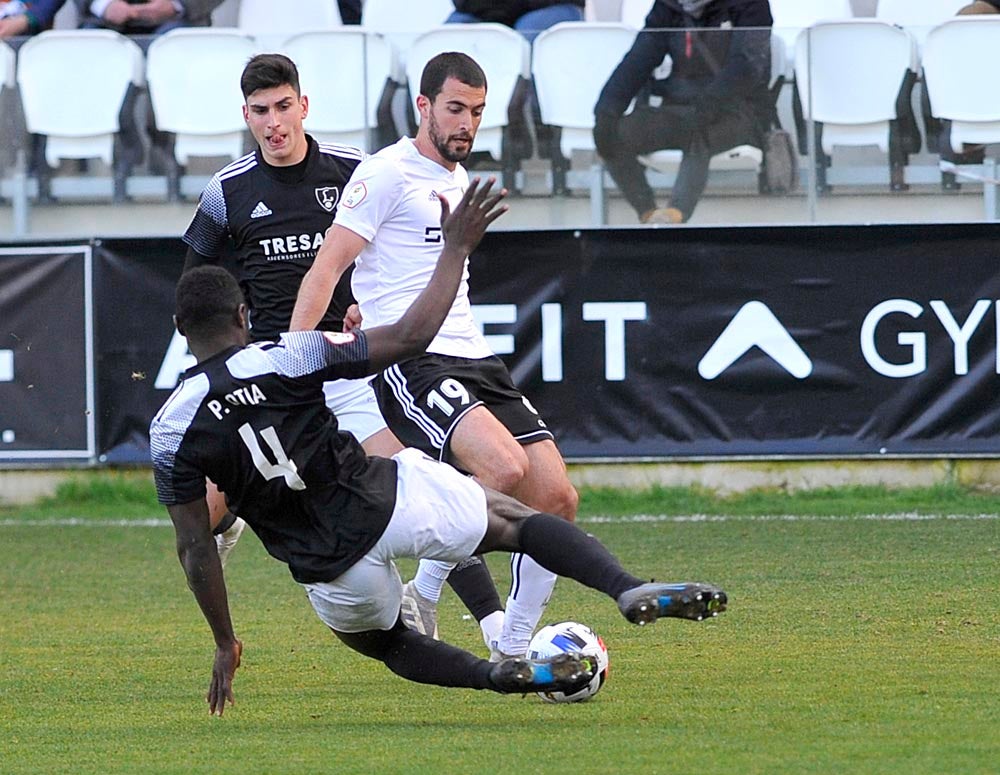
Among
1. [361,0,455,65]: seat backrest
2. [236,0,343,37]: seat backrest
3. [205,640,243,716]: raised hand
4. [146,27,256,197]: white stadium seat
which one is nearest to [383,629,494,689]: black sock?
[205,640,243,716]: raised hand

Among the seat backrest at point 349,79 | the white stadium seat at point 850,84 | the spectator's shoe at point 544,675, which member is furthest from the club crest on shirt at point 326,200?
the white stadium seat at point 850,84

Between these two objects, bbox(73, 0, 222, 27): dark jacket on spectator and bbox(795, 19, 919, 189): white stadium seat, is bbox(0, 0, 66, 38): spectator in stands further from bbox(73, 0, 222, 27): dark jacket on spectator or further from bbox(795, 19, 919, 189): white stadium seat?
bbox(795, 19, 919, 189): white stadium seat

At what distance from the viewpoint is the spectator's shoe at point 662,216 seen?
416 inches

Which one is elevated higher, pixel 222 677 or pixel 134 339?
pixel 222 677

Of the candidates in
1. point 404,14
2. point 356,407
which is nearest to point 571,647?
point 356,407

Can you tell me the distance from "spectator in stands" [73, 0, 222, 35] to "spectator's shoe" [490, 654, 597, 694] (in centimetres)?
828

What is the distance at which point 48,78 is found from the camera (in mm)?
11453

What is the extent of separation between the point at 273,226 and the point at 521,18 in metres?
5.11

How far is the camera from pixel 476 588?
608 centimetres

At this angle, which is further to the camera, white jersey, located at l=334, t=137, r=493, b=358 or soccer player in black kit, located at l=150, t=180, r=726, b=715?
white jersey, located at l=334, t=137, r=493, b=358

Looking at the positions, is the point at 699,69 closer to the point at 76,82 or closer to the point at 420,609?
the point at 76,82

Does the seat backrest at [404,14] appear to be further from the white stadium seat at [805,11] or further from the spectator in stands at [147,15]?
the white stadium seat at [805,11]

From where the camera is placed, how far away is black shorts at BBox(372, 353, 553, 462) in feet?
18.9

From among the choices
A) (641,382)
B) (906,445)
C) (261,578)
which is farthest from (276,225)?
(906,445)
